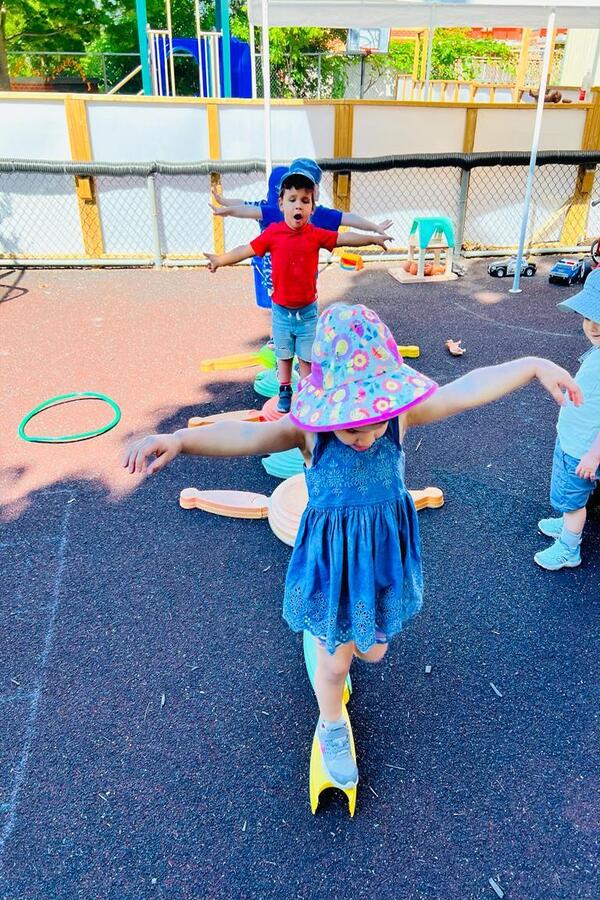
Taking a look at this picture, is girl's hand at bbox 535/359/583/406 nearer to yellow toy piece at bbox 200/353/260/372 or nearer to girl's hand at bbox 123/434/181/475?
girl's hand at bbox 123/434/181/475

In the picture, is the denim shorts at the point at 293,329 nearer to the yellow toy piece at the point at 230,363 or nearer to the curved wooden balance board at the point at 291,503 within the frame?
the curved wooden balance board at the point at 291,503

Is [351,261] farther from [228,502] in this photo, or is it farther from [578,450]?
[578,450]

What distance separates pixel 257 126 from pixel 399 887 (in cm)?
865

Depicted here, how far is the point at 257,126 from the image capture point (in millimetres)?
8680

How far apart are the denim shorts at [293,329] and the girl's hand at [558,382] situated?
100 inches

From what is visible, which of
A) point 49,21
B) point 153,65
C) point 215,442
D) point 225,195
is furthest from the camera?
point 49,21

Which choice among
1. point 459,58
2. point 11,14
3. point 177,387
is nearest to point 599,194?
point 177,387

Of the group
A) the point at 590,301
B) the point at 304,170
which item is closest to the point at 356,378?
the point at 590,301

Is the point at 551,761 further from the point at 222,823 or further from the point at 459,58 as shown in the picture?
the point at 459,58

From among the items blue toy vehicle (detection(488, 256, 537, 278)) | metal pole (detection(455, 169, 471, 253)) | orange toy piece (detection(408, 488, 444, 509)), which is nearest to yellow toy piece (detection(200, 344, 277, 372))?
orange toy piece (detection(408, 488, 444, 509))

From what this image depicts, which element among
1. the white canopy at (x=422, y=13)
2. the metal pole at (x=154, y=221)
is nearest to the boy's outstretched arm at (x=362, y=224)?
the white canopy at (x=422, y=13)

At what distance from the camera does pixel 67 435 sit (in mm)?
4543

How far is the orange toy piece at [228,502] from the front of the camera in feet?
11.9

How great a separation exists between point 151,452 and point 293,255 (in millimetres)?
2767
